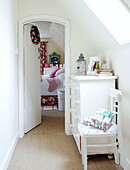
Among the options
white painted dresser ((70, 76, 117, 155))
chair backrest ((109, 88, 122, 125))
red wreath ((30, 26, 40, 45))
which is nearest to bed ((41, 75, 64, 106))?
red wreath ((30, 26, 40, 45))

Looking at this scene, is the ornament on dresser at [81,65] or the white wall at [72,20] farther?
the white wall at [72,20]

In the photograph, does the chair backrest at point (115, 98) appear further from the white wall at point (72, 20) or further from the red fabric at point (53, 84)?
the red fabric at point (53, 84)

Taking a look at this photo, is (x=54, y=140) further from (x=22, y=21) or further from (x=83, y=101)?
(x=22, y=21)

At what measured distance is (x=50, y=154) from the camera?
2.77m

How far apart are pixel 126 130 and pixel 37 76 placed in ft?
7.68

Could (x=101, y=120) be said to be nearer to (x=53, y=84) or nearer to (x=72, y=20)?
(x=72, y=20)

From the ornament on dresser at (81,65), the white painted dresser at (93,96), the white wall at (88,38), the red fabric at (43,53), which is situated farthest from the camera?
the red fabric at (43,53)

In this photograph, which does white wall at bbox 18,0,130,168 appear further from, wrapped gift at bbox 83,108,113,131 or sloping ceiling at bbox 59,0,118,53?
wrapped gift at bbox 83,108,113,131

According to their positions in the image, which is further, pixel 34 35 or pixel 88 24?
pixel 34 35

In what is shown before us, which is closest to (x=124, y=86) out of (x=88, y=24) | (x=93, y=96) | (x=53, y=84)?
(x=93, y=96)

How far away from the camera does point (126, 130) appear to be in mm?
2268

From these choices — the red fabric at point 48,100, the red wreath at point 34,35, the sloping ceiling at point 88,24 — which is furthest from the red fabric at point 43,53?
the sloping ceiling at point 88,24

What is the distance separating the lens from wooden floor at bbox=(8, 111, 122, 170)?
94.6 inches

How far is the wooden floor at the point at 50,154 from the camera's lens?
2.40 m
